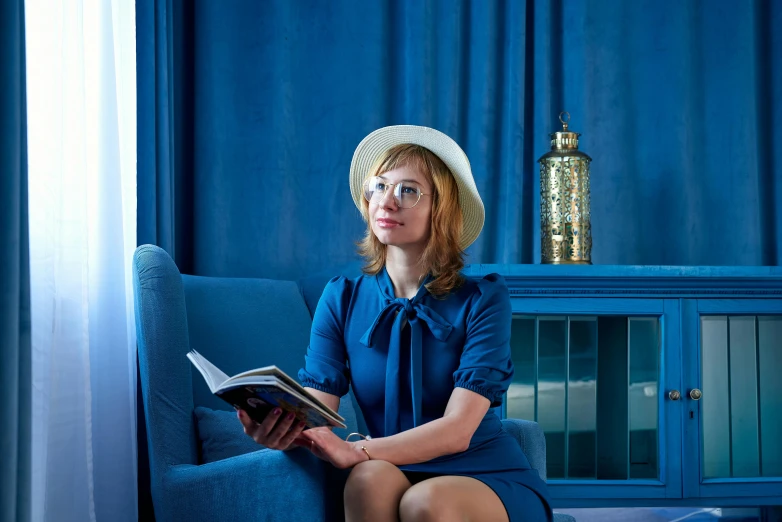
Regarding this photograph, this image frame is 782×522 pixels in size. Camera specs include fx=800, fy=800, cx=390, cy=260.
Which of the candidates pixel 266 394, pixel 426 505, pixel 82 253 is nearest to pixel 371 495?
pixel 426 505

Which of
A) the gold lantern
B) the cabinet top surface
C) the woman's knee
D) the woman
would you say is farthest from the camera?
the gold lantern

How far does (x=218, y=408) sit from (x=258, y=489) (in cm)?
64

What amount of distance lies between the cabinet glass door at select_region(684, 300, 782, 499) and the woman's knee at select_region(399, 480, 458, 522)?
51.6 inches

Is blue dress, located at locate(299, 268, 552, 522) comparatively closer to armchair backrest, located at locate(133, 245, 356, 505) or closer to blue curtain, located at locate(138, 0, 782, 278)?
armchair backrest, located at locate(133, 245, 356, 505)

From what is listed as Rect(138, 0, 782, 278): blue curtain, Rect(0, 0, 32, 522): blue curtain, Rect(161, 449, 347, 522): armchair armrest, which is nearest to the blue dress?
Rect(161, 449, 347, 522): armchair armrest

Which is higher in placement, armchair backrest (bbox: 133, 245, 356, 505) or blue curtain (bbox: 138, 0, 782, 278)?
blue curtain (bbox: 138, 0, 782, 278)

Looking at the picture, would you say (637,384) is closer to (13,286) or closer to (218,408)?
(218,408)

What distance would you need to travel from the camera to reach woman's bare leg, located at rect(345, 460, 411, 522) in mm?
1375

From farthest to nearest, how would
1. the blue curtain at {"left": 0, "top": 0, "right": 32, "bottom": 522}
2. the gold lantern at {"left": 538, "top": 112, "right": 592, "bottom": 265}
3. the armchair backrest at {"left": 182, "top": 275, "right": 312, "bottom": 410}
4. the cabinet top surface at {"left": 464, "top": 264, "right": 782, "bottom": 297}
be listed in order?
1. the gold lantern at {"left": 538, "top": 112, "right": 592, "bottom": 265}
2. the cabinet top surface at {"left": 464, "top": 264, "right": 782, "bottom": 297}
3. the armchair backrest at {"left": 182, "top": 275, "right": 312, "bottom": 410}
4. the blue curtain at {"left": 0, "top": 0, "right": 32, "bottom": 522}

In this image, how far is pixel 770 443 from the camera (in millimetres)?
2469

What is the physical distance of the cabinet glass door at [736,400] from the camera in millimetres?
2414

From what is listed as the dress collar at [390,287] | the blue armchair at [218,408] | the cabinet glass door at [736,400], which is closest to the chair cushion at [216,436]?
the blue armchair at [218,408]

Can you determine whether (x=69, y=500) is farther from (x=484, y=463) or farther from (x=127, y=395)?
(x=484, y=463)

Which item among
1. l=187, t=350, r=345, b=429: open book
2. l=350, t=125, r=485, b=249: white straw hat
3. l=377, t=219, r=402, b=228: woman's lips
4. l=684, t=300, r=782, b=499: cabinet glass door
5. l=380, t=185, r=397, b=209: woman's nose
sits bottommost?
l=684, t=300, r=782, b=499: cabinet glass door
